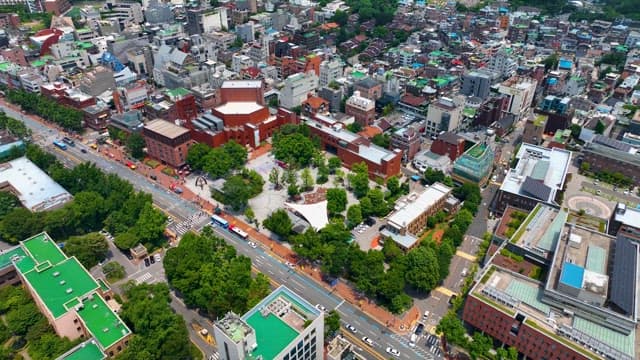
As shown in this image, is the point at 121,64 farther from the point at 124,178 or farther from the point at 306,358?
the point at 306,358

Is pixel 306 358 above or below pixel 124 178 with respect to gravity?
above

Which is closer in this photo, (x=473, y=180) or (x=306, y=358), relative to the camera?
(x=306, y=358)

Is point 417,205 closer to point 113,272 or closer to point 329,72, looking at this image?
point 113,272

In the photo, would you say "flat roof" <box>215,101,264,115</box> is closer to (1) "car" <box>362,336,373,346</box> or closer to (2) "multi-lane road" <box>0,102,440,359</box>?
(2) "multi-lane road" <box>0,102,440,359</box>

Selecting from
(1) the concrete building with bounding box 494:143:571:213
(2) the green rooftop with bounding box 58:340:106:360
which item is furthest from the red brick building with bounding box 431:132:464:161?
(2) the green rooftop with bounding box 58:340:106:360

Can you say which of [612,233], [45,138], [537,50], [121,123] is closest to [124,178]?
[121,123]

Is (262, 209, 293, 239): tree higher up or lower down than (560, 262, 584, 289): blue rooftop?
lower down

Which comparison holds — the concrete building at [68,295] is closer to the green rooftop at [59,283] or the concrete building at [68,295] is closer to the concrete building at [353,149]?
the green rooftop at [59,283]
